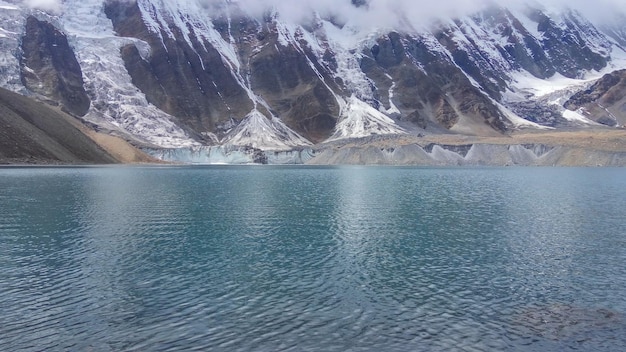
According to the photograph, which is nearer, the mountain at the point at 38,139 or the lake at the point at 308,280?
the lake at the point at 308,280

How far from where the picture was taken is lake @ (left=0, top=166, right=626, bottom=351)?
793 inches

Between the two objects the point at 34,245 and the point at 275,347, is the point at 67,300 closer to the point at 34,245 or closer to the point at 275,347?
the point at 275,347

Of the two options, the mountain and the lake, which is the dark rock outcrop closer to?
the mountain

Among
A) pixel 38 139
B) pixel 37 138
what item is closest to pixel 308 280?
pixel 38 139

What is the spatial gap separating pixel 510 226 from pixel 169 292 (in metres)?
32.5

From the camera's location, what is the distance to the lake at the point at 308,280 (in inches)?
793

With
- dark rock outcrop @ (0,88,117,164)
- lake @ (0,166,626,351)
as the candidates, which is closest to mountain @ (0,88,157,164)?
dark rock outcrop @ (0,88,117,164)

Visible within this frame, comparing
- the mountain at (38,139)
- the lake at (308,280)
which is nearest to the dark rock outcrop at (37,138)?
the mountain at (38,139)

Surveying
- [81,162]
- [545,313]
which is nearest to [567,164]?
[81,162]

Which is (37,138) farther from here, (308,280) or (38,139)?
(308,280)

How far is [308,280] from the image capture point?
28.0m

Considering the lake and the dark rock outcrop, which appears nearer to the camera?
the lake

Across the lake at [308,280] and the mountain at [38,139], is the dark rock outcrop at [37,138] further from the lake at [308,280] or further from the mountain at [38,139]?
the lake at [308,280]

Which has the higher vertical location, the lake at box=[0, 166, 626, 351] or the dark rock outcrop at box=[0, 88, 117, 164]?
the dark rock outcrop at box=[0, 88, 117, 164]
